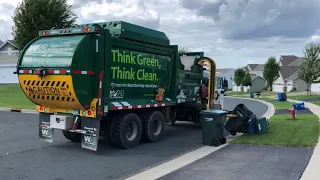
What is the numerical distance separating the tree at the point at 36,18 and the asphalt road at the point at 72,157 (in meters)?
18.1

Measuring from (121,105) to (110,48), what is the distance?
155 cm

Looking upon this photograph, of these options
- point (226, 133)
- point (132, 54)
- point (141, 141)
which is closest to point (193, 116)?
point (226, 133)

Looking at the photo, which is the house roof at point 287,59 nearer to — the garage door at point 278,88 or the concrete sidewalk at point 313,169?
the garage door at point 278,88

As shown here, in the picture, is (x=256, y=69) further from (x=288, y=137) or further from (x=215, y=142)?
(x=215, y=142)

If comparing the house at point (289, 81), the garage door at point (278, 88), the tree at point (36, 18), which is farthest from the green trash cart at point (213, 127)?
the garage door at point (278, 88)

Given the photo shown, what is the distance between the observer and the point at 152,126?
36.5 feet

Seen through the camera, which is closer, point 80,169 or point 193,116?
point 80,169

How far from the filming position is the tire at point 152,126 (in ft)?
35.2

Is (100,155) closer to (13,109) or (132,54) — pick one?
(132,54)

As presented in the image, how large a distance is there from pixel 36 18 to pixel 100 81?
74.0 ft

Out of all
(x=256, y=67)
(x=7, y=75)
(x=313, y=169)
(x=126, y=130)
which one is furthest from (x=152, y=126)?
(x=256, y=67)

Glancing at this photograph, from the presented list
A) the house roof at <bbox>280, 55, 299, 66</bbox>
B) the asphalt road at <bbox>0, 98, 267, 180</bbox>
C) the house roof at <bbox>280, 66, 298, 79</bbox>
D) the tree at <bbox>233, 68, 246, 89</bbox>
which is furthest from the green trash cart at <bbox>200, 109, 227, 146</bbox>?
the house roof at <bbox>280, 55, 299, 66</bbox>

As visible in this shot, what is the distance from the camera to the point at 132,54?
10031mm

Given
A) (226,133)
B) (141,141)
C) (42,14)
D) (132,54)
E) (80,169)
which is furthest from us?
(42,14)
